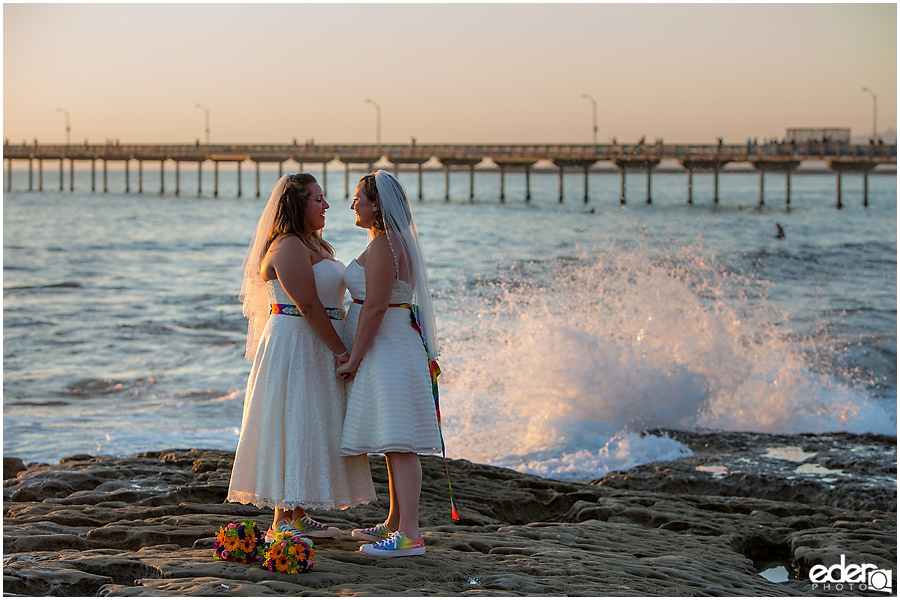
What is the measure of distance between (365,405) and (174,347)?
984 cm

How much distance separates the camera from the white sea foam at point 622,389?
7801 mm

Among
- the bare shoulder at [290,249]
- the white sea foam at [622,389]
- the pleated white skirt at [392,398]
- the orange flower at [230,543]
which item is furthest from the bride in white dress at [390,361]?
the white sea foam at [622,389]

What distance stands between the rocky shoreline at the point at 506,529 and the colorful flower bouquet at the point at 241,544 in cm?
5

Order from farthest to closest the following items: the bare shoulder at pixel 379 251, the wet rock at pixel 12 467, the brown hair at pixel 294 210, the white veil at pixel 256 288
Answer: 1. the wet rock at pixel 12 467
2. the white veil at pixel 256 288
3. the brown hair at pixel 294 210
4. the bare shoulder at pixel 379 251

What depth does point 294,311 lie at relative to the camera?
3.89 meters

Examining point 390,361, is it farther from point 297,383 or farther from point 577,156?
point 577,156

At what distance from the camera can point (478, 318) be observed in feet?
43.2

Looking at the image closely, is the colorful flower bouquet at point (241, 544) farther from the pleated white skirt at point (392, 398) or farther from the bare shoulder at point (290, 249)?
the bare shoulder at point (290, 249)

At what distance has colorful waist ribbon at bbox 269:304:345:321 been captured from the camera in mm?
3892

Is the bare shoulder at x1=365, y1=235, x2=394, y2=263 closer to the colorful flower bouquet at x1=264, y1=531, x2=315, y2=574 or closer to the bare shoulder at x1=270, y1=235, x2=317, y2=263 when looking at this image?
the bare shoulder at x1=270, y1=235, x2=317, y2=263

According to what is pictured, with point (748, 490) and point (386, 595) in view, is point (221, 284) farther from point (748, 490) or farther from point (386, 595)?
point (386, 595)

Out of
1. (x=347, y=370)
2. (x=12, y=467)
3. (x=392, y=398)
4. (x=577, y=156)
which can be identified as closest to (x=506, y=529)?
(x=392, y=398)

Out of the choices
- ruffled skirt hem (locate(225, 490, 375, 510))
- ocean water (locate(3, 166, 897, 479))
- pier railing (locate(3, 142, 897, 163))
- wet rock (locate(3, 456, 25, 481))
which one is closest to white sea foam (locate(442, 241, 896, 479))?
ocean water (locate(3, 166, 897, 479))

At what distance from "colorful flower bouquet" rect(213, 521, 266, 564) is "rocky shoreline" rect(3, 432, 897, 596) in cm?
5
